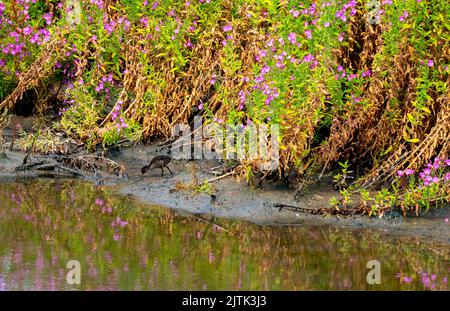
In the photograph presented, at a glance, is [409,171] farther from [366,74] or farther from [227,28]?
[227,28]

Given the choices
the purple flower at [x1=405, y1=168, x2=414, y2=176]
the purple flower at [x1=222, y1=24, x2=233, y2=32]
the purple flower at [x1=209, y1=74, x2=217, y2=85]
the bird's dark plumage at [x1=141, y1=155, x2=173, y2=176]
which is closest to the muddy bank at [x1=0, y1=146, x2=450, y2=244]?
the bird's dark plumage at [x1=141, y1=155, x2=173, y2=176]

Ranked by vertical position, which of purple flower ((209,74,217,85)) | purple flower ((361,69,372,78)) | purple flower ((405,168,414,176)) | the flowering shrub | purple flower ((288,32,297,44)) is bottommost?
the flowering shrub

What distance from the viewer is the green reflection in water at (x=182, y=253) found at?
6.67 metres

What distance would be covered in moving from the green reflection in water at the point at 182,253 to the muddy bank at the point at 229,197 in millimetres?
208

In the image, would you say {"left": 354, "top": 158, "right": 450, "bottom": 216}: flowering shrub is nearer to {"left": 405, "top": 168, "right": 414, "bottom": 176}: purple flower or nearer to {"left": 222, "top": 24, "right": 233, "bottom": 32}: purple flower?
{"left": 405, "top": 168, "right": 414, "bottom": 176}: purple flower

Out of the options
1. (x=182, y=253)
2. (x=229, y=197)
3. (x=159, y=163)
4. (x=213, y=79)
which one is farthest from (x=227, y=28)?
A: (x=182, y=253)

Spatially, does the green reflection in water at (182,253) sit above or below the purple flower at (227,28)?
below

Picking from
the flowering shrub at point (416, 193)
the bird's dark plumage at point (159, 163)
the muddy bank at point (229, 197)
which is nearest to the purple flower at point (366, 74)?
the flowering shrub at point (416, 193)

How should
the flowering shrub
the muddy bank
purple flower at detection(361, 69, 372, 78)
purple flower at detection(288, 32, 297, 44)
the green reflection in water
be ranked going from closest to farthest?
the green reflection in water → the flowering shrub → the muddy bank → purple flower at detection(288, 32, 297, 44) → purple flower at detection(361, 69, 372, 78)

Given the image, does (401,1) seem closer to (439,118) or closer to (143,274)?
(439,118)

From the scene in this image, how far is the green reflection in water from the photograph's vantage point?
21.9 ft

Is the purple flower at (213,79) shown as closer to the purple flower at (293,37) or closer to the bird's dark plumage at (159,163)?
the bird's dark plumage at (159,163)

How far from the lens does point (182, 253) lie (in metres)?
7.40

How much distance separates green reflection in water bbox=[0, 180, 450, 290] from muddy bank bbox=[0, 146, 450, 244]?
0.68ft
